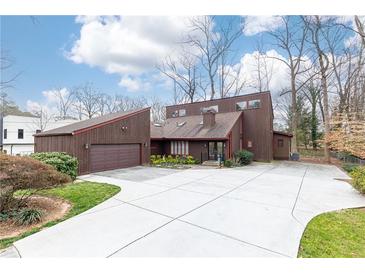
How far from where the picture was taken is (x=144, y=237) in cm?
407

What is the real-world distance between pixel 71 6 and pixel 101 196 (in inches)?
207

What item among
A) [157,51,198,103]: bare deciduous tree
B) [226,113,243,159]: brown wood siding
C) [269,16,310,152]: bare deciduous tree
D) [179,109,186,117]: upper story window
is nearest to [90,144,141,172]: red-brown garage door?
[226,113,243,159]: brown wood siding

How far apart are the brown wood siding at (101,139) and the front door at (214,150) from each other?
5.02m

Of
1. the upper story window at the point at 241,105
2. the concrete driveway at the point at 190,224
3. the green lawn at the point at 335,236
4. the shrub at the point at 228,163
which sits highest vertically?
the upper story window at the point at 241,105

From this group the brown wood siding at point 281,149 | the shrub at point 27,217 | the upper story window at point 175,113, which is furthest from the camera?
the upper story window at point 175,113

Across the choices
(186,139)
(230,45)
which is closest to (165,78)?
(230,45)

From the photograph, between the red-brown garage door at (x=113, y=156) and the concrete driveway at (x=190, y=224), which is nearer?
the concrete driveway at (x=190, y=224)

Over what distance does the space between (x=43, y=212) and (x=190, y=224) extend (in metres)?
3.81

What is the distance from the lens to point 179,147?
740 inches

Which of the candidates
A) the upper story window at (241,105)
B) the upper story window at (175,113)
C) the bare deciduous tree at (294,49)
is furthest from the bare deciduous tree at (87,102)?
the bare deciduous tree at (294,49)

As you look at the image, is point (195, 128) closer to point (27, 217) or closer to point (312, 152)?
point (27, 217)

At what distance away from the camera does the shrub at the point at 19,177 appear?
4.83 metres

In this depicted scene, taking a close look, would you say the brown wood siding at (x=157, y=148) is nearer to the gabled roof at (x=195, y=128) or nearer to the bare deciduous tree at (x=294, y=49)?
the gabled roof at (x=195, y=128)

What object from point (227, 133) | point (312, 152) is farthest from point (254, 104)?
point (312, 152)
